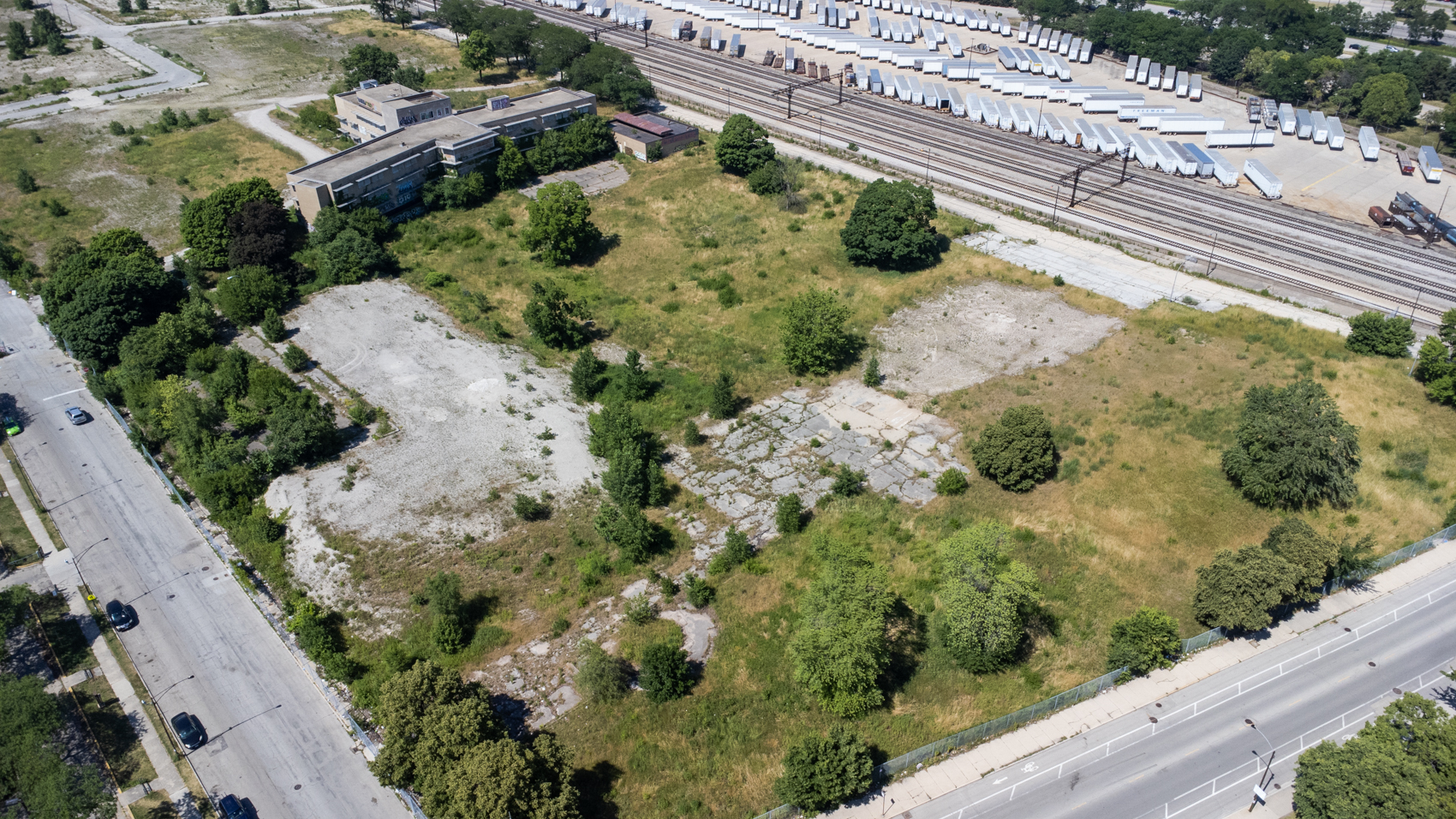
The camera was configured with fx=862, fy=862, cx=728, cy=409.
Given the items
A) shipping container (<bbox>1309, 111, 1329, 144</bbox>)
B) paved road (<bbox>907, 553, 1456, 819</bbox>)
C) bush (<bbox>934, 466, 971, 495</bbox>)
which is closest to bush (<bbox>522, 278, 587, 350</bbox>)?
bush (<bbox>934, 466, 971, 495</bbox>)

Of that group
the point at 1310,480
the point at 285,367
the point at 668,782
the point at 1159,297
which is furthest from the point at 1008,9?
the point at 668,782

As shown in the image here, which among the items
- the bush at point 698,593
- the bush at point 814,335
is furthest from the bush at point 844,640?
Answer: the bush at point 814,335

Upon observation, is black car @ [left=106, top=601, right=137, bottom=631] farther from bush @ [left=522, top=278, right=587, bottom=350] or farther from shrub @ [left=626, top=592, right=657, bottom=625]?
bush @ [left=522, top=278, right=587, bottom=350]

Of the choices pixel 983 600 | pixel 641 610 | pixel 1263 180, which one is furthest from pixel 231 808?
pixel 1263 180

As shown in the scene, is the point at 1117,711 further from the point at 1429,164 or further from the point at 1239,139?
the point at 1429,164

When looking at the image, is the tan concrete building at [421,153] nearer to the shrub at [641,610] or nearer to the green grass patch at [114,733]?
the green grass patch at [114,733]

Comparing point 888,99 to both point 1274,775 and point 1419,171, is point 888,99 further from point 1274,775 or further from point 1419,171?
point 1274,775
